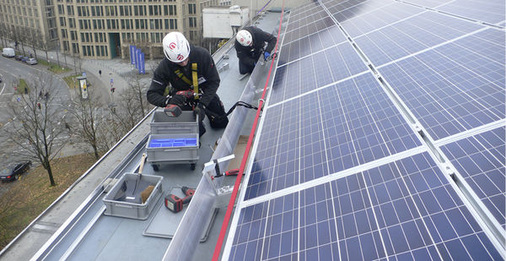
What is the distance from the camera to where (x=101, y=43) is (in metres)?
62.6

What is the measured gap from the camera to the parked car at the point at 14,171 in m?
27.2

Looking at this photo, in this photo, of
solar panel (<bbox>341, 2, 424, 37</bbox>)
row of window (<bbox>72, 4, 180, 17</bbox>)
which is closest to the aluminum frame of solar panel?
solar panel (<bbox>341, 2, 424, 37</bbox>)

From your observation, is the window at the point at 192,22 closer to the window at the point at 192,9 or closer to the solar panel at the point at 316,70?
the window at the point at 192,9

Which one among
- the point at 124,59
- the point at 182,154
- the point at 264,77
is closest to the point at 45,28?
the point at 124,59

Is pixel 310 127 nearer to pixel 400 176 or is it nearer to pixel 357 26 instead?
pixel 400 176

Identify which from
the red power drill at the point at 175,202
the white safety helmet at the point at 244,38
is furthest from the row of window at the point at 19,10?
the red power drill at the point at 175,202

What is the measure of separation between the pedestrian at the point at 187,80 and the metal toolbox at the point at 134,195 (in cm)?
181

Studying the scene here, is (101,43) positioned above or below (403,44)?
below

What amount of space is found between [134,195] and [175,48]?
120 inches

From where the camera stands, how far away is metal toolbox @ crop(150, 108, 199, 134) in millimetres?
6781

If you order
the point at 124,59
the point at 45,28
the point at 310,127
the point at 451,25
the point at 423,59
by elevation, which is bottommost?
the point at 124,59

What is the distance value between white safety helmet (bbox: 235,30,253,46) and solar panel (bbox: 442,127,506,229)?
906cm

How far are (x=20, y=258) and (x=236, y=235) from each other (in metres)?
4.91


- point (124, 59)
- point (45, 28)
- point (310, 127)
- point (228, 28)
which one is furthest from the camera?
point (45, 28)
